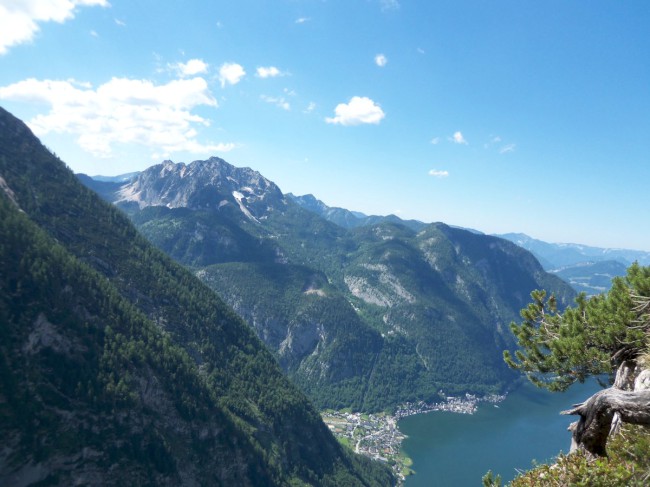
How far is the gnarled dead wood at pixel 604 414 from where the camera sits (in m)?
12.8

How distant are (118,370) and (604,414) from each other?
3905 inches

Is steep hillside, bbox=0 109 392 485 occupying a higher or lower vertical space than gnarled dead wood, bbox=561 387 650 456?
lower

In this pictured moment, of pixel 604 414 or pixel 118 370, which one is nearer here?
pixel 604 414

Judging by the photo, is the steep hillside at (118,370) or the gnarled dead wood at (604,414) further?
the steep hillside at (118,370)

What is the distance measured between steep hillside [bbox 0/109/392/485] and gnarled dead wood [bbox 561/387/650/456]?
85519mm

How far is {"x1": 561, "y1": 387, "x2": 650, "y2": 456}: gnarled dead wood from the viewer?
12805mm

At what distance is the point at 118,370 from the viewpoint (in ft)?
288

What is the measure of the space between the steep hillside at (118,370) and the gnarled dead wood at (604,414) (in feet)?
281

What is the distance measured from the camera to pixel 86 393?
78.4 metres

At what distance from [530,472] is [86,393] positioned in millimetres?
90986

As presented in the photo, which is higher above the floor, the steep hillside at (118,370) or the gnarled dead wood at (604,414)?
the gnarled dead wood at (604,414)

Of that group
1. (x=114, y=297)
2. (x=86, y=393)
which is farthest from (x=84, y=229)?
(x=86, y=393)

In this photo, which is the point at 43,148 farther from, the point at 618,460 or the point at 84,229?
the point at 618,460

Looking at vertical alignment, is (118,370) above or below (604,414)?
below
